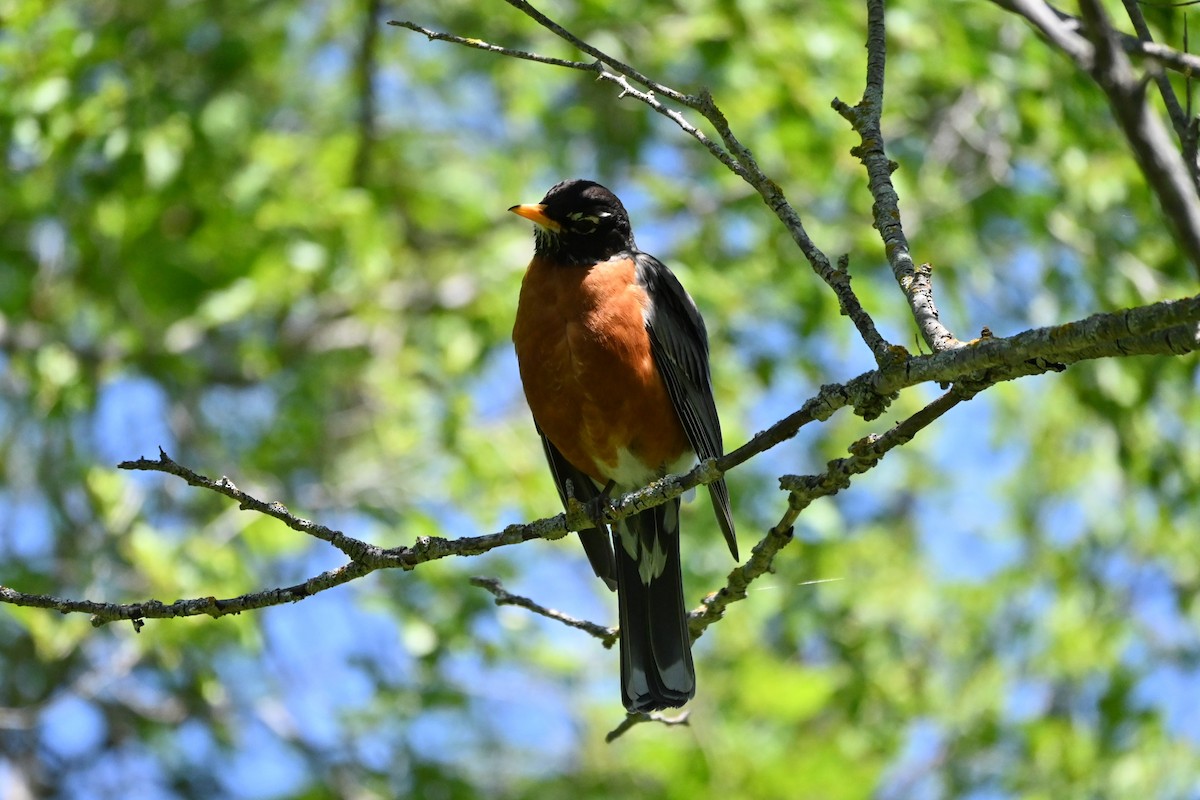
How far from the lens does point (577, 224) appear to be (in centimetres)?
534

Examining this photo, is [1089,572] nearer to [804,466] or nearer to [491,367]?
[804,466]

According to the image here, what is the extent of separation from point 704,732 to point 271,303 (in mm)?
3633

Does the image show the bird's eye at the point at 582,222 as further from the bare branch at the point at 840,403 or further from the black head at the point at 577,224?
the bare branch at the point at 840,403

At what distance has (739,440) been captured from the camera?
7277mm

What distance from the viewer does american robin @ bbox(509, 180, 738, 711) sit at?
4746 mm

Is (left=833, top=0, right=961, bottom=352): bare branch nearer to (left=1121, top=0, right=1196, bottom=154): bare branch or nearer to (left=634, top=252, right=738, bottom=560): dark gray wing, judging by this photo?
(left=1121, top=0, right=1196, bottom=154): bare branch

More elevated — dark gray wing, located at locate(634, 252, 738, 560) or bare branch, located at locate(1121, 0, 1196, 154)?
dark gray wing, located at locate(634, 252, 738, 560)

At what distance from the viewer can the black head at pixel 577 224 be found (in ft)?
17.2

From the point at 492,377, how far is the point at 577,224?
3.90 meters

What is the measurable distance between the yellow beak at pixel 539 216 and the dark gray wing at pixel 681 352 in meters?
0.37

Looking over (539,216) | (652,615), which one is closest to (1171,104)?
(652,615)

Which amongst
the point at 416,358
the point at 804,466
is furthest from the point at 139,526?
the point at 804,466

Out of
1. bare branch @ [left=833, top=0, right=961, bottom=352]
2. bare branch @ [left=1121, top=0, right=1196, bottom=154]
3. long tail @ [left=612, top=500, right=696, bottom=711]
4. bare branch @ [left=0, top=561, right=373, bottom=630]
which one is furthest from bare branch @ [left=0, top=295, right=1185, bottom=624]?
long tail @ [left=612, top=500, right=696, bottom=711]

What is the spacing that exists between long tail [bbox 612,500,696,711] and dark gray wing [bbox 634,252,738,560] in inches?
10.2
